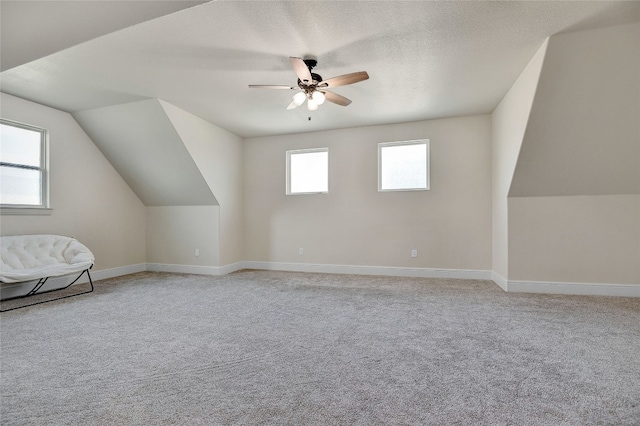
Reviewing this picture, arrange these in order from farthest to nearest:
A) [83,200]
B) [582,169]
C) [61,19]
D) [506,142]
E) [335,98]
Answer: [83,200] → [506,142] → [582,169] → [335,98] → [61,19]

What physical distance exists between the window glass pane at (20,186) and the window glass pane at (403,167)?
5.20m

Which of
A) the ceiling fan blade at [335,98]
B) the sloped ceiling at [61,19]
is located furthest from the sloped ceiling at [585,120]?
the sloped ceiling at [61,19]

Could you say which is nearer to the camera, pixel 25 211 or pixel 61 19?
pixel 61 19

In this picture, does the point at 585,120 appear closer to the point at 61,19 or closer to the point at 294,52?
the point at 294,52

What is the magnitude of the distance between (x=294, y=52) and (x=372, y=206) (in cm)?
306

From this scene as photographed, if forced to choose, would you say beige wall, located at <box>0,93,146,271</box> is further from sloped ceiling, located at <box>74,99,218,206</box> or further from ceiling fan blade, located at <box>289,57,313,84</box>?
ceiling fan blade, located at <box>289,57,313,84</box>

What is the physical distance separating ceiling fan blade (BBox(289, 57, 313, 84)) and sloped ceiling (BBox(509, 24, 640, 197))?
7.21 ft

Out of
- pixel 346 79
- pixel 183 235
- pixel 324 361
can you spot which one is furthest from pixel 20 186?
pixel 324 361

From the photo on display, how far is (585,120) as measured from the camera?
10.6 feet

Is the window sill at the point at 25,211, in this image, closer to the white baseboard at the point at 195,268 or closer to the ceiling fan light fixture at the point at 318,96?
the white baseboard at the point at 195,268

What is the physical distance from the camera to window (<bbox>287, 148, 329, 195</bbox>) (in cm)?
570

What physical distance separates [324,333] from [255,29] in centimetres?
266

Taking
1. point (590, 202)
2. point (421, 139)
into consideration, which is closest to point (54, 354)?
point (421, 139)

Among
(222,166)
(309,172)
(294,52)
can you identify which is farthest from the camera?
(309,172)
